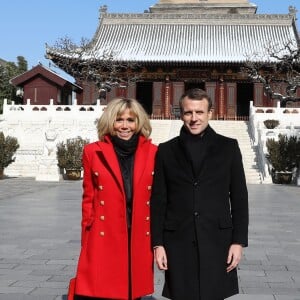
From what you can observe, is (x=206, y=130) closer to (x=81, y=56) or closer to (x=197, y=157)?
(x=197, y=157)

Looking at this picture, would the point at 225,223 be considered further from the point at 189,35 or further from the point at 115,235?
the point at 189,35

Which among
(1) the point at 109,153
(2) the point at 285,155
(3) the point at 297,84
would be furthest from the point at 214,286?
(3) the point at 297,84

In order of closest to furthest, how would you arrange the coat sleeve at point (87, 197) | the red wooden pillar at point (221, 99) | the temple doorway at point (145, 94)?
the coat sleeve at point (87, 197) < the red wooden pillar at point (221, 99) < the temple doorway at point (145, 94)

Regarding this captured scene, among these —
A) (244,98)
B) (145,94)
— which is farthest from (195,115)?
(145,94)

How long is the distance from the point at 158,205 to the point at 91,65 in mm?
26390

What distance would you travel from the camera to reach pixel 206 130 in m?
2.84

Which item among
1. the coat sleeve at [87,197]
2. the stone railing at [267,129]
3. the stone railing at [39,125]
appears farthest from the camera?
the stone railing at [39,125]

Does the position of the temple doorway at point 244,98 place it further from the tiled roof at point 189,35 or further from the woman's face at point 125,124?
the woman's face at point 125,124

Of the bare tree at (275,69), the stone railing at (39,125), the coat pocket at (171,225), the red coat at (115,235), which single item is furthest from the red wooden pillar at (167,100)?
the coat pocket at (171,225)

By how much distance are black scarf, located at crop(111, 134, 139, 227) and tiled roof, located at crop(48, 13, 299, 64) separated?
27163 millimetres

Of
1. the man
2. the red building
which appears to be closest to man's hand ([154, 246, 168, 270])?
the man

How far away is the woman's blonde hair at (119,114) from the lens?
115 inches

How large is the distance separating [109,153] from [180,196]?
440 mm

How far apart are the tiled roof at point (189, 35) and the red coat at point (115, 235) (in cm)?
2723
